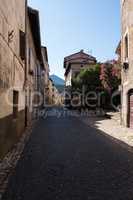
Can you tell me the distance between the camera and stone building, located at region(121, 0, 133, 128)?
16.1m

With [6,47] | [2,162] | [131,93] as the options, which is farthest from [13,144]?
[131,93]

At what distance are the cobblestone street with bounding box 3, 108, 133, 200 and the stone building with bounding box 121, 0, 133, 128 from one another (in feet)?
23.7

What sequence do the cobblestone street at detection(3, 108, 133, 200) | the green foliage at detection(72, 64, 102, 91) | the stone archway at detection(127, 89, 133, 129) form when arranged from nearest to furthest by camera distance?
1. the cobblestone street at detection(3, 108, 133, 200)
2. the stone archway at detection(127, 89, 133, 129)
3. the green foliage at detection(72, 64, 102, 91)

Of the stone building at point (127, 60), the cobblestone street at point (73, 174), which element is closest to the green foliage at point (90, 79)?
the stone building at point (127, 60)

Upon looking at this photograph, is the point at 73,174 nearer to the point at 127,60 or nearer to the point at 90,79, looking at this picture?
the point at 127,60

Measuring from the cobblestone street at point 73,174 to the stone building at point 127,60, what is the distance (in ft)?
23.7

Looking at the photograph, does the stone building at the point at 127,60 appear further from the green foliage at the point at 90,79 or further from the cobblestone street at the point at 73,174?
the green foliage at the point at 90,79

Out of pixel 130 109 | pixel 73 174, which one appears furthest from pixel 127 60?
pixel 73 174

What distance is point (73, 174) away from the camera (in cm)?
621

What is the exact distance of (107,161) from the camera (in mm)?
7480

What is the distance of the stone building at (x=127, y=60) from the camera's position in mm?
Result: 16094

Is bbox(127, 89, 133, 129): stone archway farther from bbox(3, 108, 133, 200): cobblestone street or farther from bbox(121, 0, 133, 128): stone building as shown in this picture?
bbox(3, 108, 133, 200): cobblestone street

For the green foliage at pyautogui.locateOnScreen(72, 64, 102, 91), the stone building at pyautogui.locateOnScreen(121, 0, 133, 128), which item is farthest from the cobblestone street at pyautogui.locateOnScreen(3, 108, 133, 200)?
the green foliage at pyautogui.locateOnScreen(72, 64, 102, 91)

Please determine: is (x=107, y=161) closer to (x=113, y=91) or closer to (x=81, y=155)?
(x=81, y=155)
